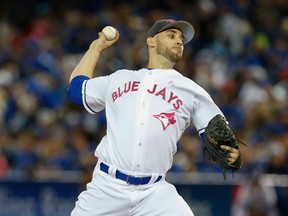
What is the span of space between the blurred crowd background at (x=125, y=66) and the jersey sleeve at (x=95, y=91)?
4780 millimetres

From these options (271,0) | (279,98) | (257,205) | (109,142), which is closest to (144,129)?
(109,142)

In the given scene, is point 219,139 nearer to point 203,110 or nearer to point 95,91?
point 203,110

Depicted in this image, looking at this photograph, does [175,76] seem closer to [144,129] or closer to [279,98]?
[144,129]

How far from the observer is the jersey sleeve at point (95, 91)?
6184 mm

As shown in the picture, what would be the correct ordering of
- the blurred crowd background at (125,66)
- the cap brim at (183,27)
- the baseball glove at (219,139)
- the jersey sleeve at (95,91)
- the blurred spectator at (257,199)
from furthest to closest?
the blurred crowd background at (125,66)
the blurred spectator at (257,199)
the cap brim at (183,27)
the jersey sleeve at (95,91)
the baseball glove at (219,139)

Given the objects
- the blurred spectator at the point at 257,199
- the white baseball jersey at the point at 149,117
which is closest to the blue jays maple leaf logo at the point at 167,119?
the white baseball jersey at the point at 149,117

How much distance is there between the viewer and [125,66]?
553 inches

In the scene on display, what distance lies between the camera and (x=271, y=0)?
611 inches

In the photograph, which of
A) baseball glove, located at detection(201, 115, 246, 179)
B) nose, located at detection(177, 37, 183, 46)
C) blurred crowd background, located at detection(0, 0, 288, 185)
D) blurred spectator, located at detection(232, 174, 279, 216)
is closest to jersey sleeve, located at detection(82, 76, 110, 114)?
nose, located at detection(177, 37, 183, 46)

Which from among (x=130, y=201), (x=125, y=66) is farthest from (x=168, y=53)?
(x=125, y=66)

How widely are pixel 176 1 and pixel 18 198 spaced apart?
5644mm

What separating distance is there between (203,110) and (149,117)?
0.36 m

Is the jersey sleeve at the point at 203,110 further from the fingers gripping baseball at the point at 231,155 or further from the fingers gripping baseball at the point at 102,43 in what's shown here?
the fingers gripping baseball at the point at 102,43

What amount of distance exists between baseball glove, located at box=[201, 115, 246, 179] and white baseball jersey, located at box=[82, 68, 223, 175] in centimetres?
9
